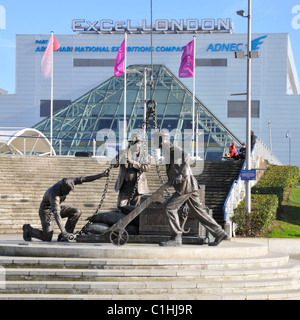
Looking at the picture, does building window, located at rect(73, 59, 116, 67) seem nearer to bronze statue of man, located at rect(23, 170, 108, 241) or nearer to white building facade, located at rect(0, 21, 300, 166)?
white building facade, located at rect(0, 21, 300, 166)

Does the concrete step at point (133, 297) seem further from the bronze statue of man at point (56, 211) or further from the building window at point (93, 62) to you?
the building window at point (93, 62)

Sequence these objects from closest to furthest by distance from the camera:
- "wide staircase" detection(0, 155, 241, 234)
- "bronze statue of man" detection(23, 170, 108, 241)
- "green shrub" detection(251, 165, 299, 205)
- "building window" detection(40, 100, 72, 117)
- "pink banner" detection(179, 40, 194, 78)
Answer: "bronze statue of man" detection(23, 170, 108, 241)
"wide staircase" detection(0, 155, 241, 234)
"green shrub" detection(251, 165, 299, 205)
"pink banner" detection(179, 40, 194, 78)
"building window" detection(40, 100, 72, 117)

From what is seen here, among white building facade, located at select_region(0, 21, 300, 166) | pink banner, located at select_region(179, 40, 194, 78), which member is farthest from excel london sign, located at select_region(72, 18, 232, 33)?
pink banner, located at select_region(179, 40, 194, 78)

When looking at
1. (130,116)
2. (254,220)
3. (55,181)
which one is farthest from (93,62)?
(254,220)

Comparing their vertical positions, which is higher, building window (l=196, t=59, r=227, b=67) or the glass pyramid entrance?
building window (l=196, t=59, r=227, b=67)

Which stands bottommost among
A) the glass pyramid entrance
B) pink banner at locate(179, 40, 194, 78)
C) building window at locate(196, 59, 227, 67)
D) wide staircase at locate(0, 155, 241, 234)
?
wide staircase at locate(0, 155, 241, 234)

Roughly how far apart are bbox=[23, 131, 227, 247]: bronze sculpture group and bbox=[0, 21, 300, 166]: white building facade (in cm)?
4054

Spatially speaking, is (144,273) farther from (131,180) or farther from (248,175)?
(248,175)

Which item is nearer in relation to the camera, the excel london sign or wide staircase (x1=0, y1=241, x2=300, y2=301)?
wide staircase (x1=0, y1=241, x2=300, y2=301)

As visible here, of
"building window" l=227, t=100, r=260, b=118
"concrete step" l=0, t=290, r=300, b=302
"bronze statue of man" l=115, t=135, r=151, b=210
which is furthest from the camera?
"building window" l=227, t=100, r=260, b=118

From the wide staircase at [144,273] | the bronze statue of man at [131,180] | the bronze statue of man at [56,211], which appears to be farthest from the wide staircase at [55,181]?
the wide staircase at [144,273]

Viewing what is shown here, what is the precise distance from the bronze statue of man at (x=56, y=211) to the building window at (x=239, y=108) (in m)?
41.9

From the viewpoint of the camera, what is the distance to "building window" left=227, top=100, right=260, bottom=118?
53438 mm
